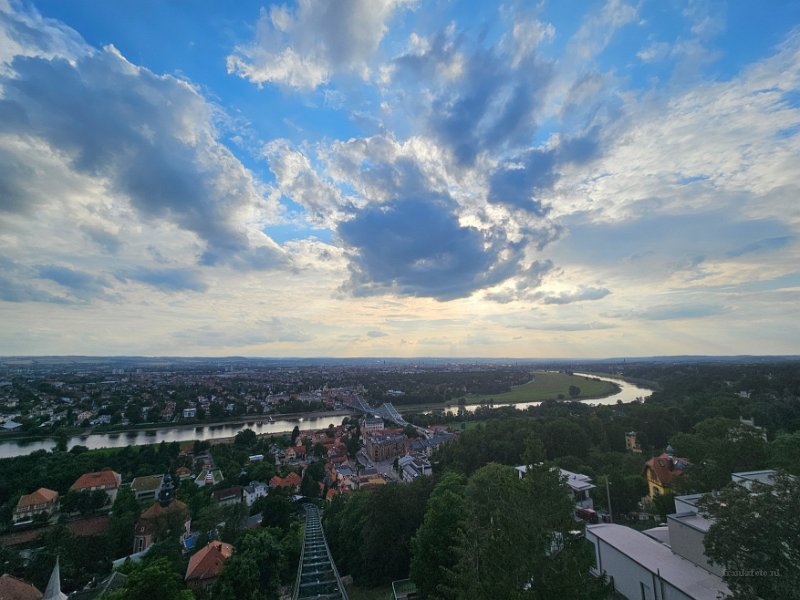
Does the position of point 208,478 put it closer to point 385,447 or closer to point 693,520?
point 385,447

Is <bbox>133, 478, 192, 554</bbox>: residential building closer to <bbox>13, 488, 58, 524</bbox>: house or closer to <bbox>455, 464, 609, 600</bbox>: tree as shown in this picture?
<bbox>13, 488, 58, 524</bbox>: house

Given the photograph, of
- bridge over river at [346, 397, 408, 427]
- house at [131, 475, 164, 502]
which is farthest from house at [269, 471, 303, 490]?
bridge over river at [346, 397, 408, 427]

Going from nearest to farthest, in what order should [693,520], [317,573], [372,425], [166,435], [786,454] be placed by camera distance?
[693,520] < [786,454] < [317,573] < [372,425] < [166,435]

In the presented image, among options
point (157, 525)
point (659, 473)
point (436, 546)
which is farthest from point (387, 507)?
point (659, 473)

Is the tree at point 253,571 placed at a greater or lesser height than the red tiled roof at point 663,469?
lesser

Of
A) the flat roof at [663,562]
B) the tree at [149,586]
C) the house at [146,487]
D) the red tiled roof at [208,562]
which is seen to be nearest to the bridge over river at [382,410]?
the house at [146,487]

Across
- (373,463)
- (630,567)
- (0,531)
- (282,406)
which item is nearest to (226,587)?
(630,567)

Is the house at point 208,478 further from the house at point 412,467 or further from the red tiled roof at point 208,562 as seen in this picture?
the red tiled roof at point 208,562
